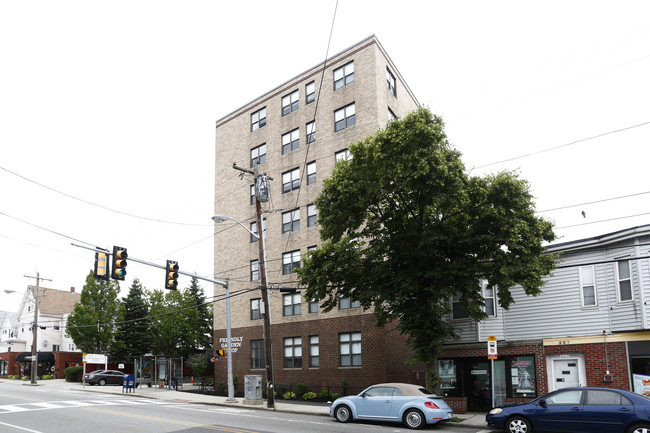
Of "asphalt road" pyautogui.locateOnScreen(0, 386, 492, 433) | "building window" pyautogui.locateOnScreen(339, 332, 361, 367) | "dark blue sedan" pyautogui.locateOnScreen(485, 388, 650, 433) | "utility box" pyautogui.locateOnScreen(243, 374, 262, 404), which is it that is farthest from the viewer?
"building window" pyautogui.locateOnScreen(339, 332, 361, 367)

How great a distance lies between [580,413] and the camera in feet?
44.7

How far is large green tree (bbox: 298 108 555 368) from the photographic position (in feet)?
59.1

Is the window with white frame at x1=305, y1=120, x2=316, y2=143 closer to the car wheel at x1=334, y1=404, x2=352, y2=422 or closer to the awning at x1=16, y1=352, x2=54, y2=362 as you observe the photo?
the car wheel at x1=334, y1=404, x2=352, y2=422

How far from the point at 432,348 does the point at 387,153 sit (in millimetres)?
7216

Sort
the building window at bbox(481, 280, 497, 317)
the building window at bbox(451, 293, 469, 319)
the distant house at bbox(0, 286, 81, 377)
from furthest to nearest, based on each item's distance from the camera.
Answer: the distant house at bbox(0, 286, 81, 377) → the building window at bbox(451, 293, 469, 319) → the building window at bbox(481, 280, 497, 317)

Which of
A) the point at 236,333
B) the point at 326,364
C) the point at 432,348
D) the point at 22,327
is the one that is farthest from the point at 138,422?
the point at 22,327

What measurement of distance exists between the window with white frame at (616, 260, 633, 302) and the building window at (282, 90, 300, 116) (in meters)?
22.8

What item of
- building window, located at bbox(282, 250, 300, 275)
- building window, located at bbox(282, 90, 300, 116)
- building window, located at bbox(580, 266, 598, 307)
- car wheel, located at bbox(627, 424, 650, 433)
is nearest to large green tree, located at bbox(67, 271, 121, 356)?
building window, located at bbox(282, 250, 300, 275)

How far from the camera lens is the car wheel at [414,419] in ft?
53.7

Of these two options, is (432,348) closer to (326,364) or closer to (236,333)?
(326,364)

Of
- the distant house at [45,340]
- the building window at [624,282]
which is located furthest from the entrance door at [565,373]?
the distant house at [45,340]

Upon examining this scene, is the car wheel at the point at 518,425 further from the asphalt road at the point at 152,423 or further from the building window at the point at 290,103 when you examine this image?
the building window at the point at 290,103

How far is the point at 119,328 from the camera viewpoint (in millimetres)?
54188

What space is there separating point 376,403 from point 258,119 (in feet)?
83.2
